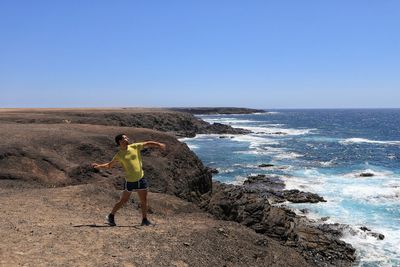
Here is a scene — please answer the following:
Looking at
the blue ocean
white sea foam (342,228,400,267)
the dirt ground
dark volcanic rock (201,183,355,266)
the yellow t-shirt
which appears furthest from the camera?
the blue ocean

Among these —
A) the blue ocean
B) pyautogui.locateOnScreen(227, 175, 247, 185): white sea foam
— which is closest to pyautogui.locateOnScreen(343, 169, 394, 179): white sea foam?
the blue ocean

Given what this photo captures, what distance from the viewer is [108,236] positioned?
32.7ft

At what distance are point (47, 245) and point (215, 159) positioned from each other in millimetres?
41013

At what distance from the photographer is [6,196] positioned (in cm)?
1407

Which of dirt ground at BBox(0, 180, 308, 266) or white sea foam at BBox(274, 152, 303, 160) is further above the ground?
dirt ground at BBox(0, 180, 308, 266)

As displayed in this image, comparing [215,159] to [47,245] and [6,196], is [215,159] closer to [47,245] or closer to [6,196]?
[6,196]

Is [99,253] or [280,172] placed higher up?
[99,253]

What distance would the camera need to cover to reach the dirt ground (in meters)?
8.73

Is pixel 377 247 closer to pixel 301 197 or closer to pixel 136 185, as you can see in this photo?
pixel 301 197

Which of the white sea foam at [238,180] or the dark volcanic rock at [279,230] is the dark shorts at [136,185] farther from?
the white sea foam at [238,180]

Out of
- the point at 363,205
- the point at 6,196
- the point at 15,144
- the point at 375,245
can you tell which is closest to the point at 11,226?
the point at 6,196

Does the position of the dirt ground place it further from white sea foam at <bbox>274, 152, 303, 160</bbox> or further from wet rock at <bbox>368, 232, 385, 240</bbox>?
white sea foam at <bbox>274, 152, 303, 160</bbox>

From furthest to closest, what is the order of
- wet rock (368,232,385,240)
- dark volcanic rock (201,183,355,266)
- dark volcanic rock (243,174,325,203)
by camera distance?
dark volcanic rock (243,174,325,203) < wet rock (368,232,385,240) < dark volcanic rock (201,183,355,266)

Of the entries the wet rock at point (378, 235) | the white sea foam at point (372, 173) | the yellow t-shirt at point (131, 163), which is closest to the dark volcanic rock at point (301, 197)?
the wet rock at point (378, 235)
